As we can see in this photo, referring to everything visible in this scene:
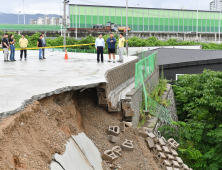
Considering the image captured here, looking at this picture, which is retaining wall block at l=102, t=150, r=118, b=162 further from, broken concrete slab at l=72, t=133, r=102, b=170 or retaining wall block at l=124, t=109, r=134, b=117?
retaining wall block at l=124, t=109, r=134, b=117

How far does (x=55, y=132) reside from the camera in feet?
19.1

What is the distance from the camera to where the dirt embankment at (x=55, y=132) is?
4.49 meters

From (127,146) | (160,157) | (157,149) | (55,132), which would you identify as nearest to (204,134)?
(157,149)

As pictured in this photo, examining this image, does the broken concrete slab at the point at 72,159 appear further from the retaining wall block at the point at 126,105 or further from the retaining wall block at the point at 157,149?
the retaining wall block at the point at 126,105

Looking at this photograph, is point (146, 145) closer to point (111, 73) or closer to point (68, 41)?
point (111, 73)

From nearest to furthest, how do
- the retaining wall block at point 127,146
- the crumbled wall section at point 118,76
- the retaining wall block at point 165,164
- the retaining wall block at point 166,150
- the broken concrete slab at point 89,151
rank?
1. the broken concrete slab at point 89,151
2. the retaining wall block at point 127,146
3. the retaining wall block at point 165,164
4. the retaining wall block at point 166,150
5. the crumbled wall section at point 118,76

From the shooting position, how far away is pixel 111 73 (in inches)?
416

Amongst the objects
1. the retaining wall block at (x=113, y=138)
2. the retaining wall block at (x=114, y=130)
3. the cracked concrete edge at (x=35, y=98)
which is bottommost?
the retaining wall block at (x=113, y=138)

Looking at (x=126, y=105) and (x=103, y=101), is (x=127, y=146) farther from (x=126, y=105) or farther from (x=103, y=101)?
(x=126, y=105)

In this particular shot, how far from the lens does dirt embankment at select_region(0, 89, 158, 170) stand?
4.49 m

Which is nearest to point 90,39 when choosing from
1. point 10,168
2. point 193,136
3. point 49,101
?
point 193,136

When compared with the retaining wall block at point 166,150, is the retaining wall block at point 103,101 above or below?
above

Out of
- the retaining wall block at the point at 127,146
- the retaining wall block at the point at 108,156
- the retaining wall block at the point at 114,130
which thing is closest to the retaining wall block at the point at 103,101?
the retaining wall block at the point at 114,130

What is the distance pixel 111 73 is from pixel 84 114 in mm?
2292
